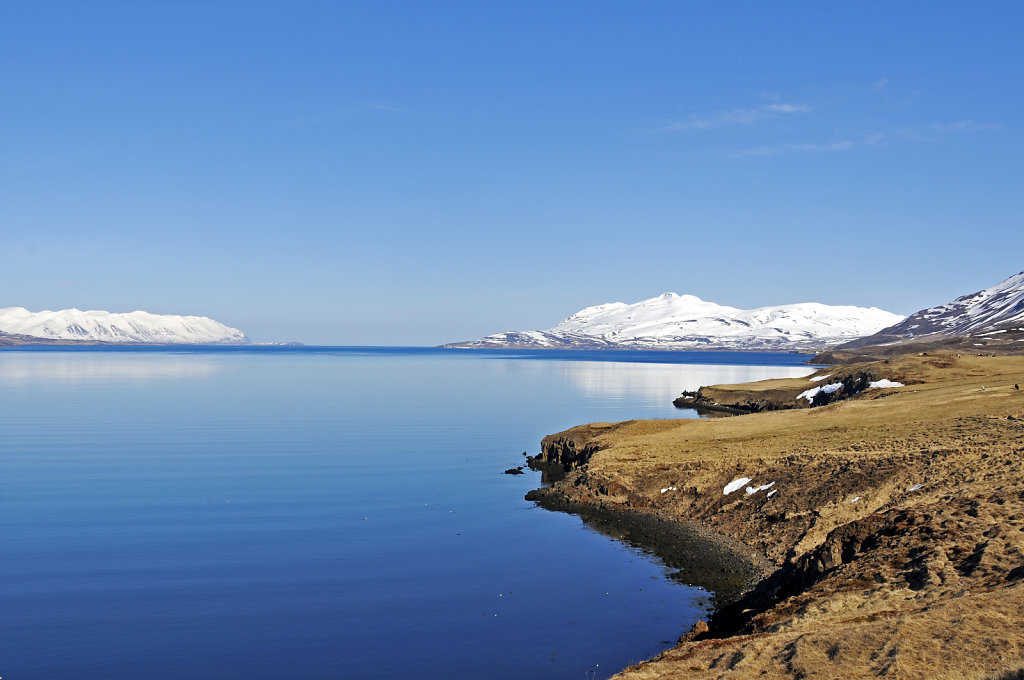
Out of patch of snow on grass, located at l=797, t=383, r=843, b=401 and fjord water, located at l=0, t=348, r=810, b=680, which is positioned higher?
patch of snow on grass, located at l=797, t=383, r=843, b=401

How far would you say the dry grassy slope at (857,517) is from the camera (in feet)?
55.2

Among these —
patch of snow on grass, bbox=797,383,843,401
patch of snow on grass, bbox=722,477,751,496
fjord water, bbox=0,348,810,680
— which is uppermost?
patch of snow on grass, bbox=797,383,843,401

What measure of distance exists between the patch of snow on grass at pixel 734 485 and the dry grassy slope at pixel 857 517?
0.43 metres

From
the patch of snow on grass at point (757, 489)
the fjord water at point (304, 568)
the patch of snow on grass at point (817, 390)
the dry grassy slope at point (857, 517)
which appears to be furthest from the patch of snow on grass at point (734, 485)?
the patch of snow on grass at point (817, 390)

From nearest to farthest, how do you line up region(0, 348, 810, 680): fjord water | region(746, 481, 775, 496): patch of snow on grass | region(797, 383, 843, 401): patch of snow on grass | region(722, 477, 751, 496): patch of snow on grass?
region(0, 348, 810, 680): fjord water < region(746, 481, 775, 496): patch of snow on grass < region(722, 477, 751, 496): patch of snow on grass < region(797, 383, 843, 401): patch of snow on grass

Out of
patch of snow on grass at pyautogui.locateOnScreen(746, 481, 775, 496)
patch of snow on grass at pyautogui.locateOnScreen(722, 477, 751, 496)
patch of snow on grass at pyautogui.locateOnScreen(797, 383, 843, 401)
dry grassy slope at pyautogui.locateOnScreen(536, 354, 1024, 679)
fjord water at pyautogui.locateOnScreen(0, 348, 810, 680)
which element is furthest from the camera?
patch of snow on grass at pyautogui.locateOnScreen(797, 383, 843, 401)

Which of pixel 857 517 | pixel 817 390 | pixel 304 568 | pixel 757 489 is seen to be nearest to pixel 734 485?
pixel 757 489

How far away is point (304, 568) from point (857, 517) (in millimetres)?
22909

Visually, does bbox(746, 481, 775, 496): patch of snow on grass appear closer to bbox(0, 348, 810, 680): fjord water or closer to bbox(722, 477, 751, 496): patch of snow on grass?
bbox(722, 477, 751, 496): patch of snow on grass

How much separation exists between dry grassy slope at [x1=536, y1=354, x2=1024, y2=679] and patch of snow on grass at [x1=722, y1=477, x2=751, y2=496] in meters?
0.43

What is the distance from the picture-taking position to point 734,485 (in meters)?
40.7

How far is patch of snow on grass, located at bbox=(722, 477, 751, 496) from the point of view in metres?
40.3

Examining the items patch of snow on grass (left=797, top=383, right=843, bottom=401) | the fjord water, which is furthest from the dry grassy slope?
patch of snow on grass (left=797, top=383, right=843, bottom=401)

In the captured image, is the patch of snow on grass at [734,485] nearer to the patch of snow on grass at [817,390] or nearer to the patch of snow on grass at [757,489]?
the patch of snow on grass at [757,489]
